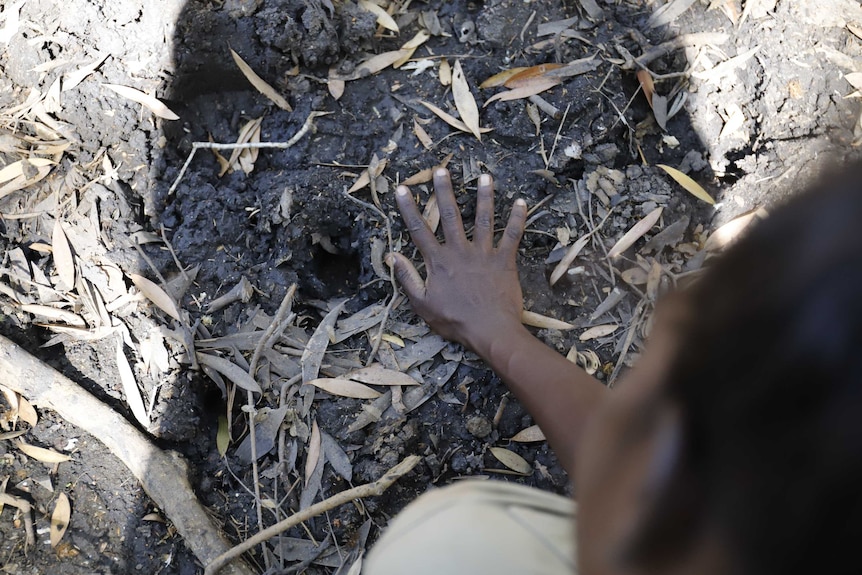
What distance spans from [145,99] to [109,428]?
1.15 meters

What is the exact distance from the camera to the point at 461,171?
86.4 inches

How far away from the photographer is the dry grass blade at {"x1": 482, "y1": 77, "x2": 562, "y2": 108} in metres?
2.27

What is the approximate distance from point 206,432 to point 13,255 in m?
0.90

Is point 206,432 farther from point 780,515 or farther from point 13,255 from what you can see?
A: point 780,515

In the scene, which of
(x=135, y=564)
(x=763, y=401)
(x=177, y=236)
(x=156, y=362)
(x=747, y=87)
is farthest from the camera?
(x=747, y=87)

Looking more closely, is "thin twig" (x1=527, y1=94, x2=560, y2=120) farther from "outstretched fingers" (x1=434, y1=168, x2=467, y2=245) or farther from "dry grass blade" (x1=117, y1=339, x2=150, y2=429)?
"dry grass blade" (x1=117, y1=339, x2=150, y2=429)

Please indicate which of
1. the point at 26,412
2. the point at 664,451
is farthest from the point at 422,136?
the point at 664,451

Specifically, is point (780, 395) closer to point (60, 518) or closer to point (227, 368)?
point (227, 368)

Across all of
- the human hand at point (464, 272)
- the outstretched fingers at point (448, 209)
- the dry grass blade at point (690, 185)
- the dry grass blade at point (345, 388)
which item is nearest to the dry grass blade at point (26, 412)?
the dry grass blade at point (345, 388)

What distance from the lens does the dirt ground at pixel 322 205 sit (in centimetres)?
195

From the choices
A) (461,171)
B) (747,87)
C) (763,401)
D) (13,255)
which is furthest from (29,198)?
(747,87)

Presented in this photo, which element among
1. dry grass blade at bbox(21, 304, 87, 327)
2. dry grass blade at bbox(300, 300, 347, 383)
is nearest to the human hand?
dry grass blade at bbox(300, 300, 347, 383)

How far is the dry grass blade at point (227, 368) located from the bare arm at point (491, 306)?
60 centimetres

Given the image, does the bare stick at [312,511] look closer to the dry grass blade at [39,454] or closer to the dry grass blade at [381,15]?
the dry grass blade at [39,454]
